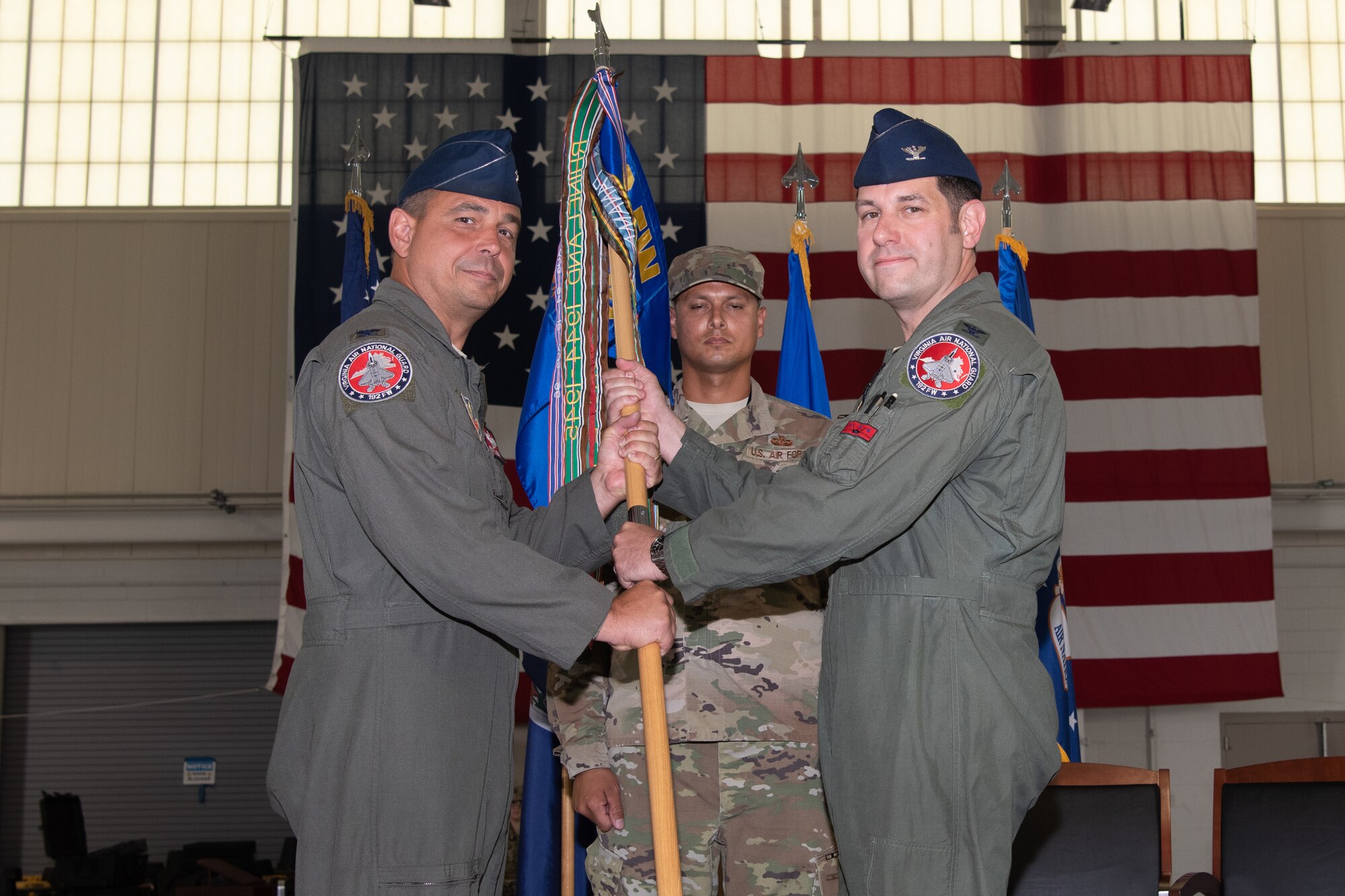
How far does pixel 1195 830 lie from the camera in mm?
8031

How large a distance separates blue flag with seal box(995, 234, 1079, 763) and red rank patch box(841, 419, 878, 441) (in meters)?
2.64

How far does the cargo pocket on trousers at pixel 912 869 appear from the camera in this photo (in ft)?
6.39

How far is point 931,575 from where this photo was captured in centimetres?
206

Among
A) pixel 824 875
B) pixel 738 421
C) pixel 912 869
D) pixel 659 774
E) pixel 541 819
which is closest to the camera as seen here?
pixel 912 869

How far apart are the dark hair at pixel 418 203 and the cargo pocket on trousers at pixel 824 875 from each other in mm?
1803

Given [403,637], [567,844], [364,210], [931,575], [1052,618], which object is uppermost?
[364,210]

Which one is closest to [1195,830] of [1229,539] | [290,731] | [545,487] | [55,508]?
[1229,539]

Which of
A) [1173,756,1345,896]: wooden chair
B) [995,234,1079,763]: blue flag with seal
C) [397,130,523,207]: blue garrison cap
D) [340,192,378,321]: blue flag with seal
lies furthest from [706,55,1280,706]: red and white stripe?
[397,130,523,207]: blue garrison cap

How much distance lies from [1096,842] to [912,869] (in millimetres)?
2079

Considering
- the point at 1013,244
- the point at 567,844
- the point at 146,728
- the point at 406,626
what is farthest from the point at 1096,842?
the point at 146,728

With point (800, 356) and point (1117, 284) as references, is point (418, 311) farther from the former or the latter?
point (1117, 284)

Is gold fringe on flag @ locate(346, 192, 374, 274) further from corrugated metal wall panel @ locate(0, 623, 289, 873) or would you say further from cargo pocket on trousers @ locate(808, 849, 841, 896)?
corrugated metal wall panel @ locate(0, 623, 289, 873)

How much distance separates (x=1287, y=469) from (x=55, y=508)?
8880mm

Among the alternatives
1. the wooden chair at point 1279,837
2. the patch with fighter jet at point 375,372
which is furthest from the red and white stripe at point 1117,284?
the patch with fighter jet at point 375,372
